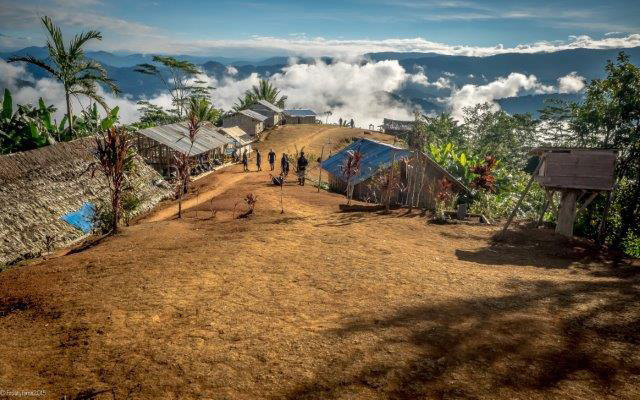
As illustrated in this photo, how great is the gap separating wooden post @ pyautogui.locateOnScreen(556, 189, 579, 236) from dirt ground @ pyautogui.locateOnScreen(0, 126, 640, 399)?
264 cm

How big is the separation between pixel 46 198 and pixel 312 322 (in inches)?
522

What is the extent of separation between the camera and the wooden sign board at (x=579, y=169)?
12.2 meters

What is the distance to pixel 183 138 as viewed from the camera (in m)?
28.7

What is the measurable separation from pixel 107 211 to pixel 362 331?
40.3 feet

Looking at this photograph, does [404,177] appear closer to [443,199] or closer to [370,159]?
[370,159]

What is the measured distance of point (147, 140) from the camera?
83.4 ft

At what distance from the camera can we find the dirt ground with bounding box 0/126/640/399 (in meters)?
4.56

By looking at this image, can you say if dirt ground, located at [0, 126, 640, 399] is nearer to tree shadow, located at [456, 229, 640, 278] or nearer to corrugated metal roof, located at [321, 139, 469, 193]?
tree shadow, located at [456, 229, 640, 278]

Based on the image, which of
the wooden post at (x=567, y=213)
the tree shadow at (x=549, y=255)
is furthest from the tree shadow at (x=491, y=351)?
the wooden post at (x=567, y=213)

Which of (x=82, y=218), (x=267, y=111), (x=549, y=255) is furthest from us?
(x=267, y=111)

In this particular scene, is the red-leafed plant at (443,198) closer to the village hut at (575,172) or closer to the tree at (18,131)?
the village hut at (575,172)

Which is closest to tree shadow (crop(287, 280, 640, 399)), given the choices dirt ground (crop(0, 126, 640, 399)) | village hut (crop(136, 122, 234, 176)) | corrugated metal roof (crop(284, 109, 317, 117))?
dirt ground (crop(0, 126, 640, 399))

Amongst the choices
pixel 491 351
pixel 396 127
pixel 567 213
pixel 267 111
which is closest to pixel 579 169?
pixel 567 213

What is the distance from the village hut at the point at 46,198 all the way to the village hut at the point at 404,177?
11621mm
